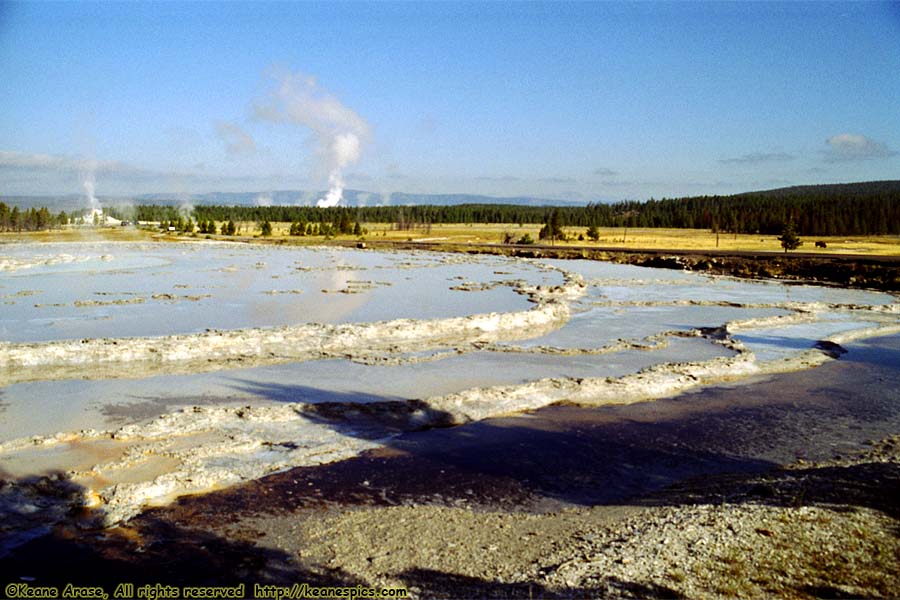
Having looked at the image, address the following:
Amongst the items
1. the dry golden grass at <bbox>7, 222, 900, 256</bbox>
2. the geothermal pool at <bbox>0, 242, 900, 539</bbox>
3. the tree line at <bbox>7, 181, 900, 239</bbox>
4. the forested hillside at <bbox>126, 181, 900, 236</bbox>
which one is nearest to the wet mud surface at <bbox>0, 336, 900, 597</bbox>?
the geothermal pool at <bbox>0, 242, 900, 539</bbox>

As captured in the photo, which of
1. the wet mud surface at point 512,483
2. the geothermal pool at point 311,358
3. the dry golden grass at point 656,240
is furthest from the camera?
the dry golden grass at point 656,240

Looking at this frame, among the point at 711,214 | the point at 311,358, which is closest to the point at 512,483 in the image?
the point at 311,358

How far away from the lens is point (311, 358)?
51.2 ft

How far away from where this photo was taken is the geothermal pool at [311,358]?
9234mm

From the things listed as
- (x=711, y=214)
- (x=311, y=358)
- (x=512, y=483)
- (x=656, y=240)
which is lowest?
(x=512, y=483)

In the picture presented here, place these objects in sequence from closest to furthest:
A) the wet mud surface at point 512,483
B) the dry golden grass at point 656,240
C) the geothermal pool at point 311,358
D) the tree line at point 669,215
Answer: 1. the wet mud surface at point 512,483
2. the geothermal pool at point 311,358
3. the dry golden grass at point 656,240
4. the tree line at point 669,215

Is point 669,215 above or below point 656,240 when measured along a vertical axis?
above

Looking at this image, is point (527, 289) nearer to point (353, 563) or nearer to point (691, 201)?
point (353, 563)

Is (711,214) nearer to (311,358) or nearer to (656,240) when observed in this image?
(656,240)

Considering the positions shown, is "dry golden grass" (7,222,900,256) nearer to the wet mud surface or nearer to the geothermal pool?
the geothermal pool

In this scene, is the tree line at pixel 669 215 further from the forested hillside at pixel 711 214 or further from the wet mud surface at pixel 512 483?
the wet mud surface at pixel 512 483

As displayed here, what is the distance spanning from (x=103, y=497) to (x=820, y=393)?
12.4m

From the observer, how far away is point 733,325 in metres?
20.7

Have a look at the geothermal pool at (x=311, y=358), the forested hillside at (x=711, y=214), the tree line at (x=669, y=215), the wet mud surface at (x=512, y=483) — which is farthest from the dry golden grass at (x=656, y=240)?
the wet mud surface at (x=512, y=483)
